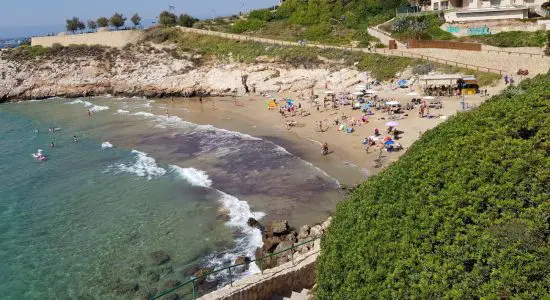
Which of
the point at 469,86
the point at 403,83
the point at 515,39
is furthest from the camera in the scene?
the point at 515,39

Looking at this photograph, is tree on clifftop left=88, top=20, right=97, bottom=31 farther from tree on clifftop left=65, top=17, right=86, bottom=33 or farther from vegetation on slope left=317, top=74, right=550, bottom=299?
vegetation on slope left=317, top=74, right=550, bottom=299

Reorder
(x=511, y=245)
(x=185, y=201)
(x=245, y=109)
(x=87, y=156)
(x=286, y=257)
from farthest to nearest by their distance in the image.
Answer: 1. (x=245, y=109)
2. (x=87, y=156)
3. (x=185, y=201)
4. (x=286, y=257)
5. (x=511, y=245)

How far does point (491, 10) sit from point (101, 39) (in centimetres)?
5490

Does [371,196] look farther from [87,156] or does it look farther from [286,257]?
[87,156]

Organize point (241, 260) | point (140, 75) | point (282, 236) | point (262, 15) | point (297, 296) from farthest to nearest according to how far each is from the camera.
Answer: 1. point (262, 15)
2. point (140, 75)
3. point (282, 236)
4. point (241, 260)
5. point (297, 296)

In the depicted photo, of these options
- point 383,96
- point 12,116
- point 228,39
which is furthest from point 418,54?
point 12,116

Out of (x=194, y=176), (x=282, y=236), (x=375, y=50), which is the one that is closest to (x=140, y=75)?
(x=375, y=50)

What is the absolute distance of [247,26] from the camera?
69625 mm

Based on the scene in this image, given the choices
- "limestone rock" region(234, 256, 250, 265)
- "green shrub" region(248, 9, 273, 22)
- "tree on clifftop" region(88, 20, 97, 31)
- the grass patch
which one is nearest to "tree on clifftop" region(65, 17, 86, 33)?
"tree on clifftop" region(88, 20, 97, 31)

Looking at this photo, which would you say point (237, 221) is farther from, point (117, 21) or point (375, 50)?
point (117, 21)

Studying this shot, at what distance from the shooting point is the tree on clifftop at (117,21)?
8169cm

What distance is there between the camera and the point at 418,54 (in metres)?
42.4

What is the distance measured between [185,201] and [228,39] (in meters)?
42.4

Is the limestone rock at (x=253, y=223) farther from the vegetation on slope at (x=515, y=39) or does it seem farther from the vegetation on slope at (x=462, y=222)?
the vegetation on slope at (x=515, y=39)
